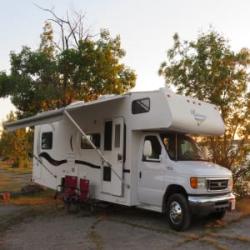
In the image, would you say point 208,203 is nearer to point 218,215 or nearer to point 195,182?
point 195,182

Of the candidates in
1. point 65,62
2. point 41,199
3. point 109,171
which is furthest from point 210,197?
point 65,62

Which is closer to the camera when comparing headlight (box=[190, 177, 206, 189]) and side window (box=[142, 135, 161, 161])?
headlight (box=[190, 177, 206, 189])

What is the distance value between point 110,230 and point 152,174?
5.65 feet

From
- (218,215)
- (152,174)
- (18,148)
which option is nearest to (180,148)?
(152,174)

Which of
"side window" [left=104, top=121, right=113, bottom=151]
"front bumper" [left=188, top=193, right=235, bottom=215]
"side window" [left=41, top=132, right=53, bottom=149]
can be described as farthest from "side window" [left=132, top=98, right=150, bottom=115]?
"side window" [left=41, top=132, right=53, bottom=149]

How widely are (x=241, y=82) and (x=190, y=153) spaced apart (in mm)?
5207

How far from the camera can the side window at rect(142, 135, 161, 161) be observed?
10.7 m

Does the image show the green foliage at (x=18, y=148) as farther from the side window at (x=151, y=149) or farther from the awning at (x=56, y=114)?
the side window at (x=151, y=149)

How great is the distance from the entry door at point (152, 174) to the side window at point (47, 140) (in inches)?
202

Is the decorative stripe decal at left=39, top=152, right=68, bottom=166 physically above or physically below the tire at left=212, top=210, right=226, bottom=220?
above

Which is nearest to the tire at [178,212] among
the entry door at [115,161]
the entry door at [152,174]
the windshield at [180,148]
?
the entry door at [152,174]

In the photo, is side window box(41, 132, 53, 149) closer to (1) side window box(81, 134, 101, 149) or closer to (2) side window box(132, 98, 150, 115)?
(1) side window box(81, 134, 101, 149)

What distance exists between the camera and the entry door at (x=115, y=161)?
37.4ft

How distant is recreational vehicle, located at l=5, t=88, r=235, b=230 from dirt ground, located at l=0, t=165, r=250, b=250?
0.49 metres
